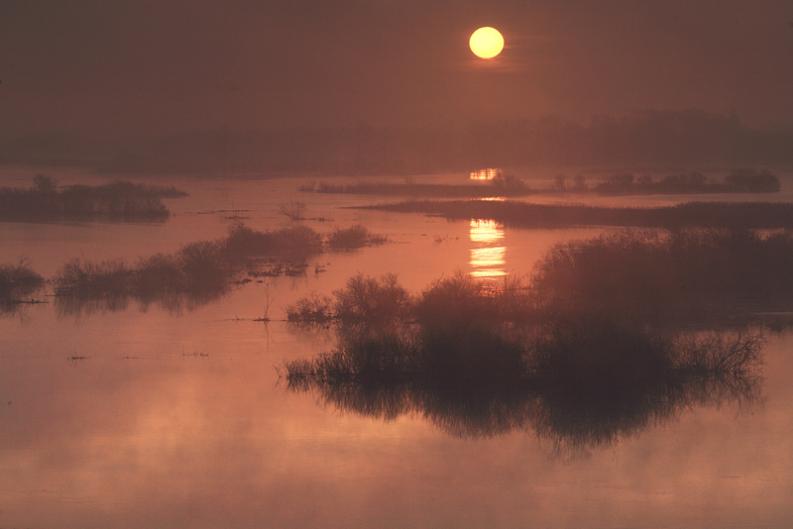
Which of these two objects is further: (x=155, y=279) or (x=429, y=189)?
(x=429, y=189)

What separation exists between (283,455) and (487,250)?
1423 centimetres

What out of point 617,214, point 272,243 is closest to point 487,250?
point 272,243

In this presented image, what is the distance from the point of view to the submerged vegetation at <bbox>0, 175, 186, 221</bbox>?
105 feet

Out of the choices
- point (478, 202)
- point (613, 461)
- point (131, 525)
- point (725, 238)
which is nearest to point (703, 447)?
point (613, 461)

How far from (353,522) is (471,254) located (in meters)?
15.1

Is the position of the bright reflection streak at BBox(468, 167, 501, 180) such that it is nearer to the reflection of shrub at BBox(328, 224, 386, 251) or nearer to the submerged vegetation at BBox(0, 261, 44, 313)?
the reflection of shrub at BBox(328, 224, 386, 251)

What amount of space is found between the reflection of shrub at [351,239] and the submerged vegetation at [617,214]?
Result: 17.1ft

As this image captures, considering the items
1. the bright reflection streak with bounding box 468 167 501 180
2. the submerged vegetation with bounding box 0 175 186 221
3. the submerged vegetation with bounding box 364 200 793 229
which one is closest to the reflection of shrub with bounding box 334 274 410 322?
the submerged vegetation with bounding box 364 200 793 229

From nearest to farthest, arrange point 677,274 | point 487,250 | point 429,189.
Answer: point 677,274, point 487,250, point 429,189

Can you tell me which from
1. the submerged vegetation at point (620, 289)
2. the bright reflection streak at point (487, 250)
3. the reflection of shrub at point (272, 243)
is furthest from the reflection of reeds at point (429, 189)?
the submerged vegetation at point (620, 289)

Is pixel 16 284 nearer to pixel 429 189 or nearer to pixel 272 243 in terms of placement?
pixel 272 243

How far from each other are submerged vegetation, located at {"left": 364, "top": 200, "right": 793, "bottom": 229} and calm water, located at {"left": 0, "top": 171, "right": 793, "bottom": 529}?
11840mm

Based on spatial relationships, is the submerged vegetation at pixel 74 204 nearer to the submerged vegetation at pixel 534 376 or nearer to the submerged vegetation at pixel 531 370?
the submerged vegetation at pixel 531 370

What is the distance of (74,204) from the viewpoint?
33.0 m
